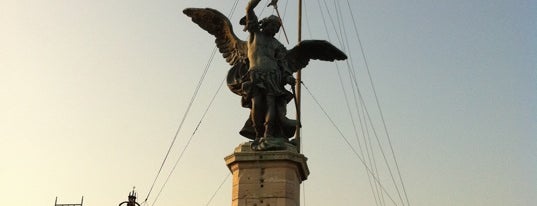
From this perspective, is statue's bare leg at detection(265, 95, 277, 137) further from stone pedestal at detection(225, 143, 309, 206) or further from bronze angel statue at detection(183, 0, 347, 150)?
stone pedestal at detection(225, 143, 309, 206)

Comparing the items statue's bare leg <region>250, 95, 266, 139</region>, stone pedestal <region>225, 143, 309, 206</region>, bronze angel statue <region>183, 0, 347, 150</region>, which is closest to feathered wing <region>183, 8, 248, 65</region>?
bronze angel statue <region>183, 0, 347, 150</region>

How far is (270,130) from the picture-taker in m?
13.3

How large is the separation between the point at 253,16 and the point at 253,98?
1.78 m

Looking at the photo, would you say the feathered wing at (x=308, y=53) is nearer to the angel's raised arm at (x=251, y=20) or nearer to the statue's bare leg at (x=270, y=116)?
the angel's raised arm at (x=251, y=20)

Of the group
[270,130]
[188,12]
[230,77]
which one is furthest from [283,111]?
[188,12]

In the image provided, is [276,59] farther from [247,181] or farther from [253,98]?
[247,181]

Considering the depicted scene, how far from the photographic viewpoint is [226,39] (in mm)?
14781

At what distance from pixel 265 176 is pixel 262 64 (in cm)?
238

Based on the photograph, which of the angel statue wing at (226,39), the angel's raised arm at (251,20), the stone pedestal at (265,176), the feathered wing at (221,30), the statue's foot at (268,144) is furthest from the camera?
the feathered wing at (221,30)

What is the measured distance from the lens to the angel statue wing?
14.1m

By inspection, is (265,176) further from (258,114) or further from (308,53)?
(308,53)

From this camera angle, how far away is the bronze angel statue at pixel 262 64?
1338 cm

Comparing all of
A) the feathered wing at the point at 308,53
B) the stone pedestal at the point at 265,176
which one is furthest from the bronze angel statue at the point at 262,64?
the stone pedestal at the point at 265,176

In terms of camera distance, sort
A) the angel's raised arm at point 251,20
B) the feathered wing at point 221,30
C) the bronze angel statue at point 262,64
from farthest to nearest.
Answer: the feathered wing at point 221,30, the angel's raised arm at point 251,20, the bronze angel statue at point 262,64
